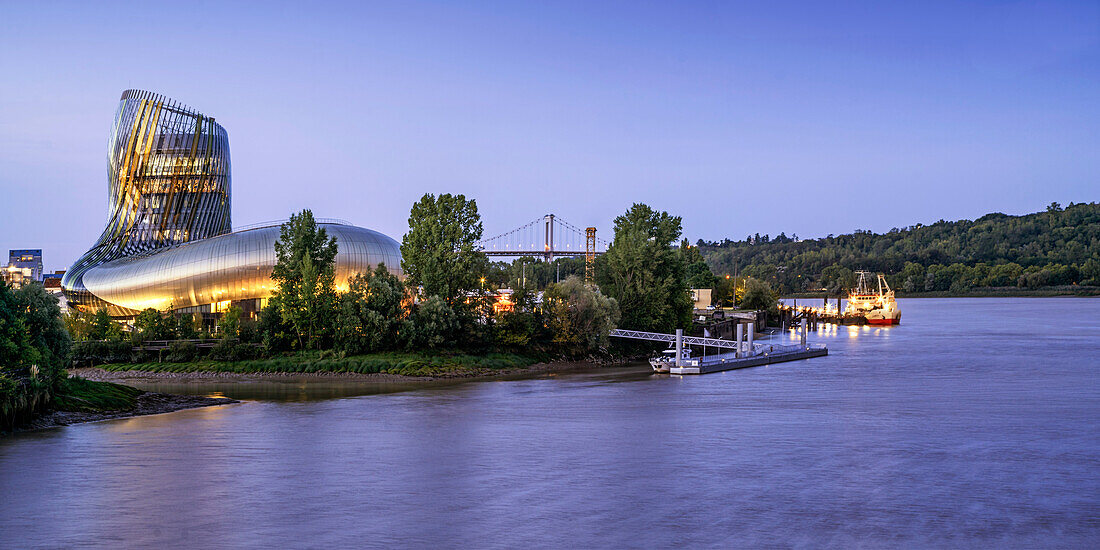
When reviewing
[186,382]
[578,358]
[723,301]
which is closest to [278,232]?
[186,382]

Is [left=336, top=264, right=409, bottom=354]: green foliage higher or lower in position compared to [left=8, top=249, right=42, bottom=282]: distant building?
lower

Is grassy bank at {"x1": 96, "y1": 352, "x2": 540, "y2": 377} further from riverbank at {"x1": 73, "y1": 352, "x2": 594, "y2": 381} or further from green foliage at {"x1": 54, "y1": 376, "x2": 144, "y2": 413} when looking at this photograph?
green foliage at {"x1": 54, "y1": 376, "x2": 144, "y2": 413}

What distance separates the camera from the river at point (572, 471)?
19.0m

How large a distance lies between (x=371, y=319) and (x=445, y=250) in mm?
7004

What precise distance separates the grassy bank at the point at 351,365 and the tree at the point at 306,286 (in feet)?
5.50

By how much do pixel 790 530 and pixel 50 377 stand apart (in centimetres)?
2628

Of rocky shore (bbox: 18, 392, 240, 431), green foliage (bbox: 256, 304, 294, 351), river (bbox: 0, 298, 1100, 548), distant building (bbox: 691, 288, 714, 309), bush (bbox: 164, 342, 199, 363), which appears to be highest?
distant building (bbox: 691, 288, 714, 309)

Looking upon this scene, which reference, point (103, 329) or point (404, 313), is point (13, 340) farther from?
point (103, 329)

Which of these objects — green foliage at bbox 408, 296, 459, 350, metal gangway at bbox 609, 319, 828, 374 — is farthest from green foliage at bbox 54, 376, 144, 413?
metal gangway at bbox 609, 319, 828, 374

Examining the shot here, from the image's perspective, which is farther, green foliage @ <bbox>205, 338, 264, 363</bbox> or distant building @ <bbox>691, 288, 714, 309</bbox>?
distant building @ <bbox>691, 288, 714, 309</bbox>

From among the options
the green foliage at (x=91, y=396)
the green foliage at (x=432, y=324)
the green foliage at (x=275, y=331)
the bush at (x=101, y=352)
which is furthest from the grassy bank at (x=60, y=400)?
the bush at (x=101, y=352)

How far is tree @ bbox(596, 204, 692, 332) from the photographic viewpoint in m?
68.1

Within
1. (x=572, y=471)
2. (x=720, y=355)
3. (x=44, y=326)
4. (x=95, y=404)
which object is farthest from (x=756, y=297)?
(x=44, y=326)

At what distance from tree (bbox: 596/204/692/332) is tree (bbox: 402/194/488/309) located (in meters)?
14.6
